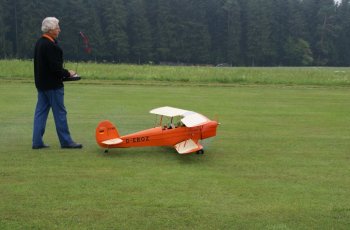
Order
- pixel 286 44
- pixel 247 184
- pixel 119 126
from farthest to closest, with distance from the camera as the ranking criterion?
1. pixel 286 44
2. pixel 119 126
3. pixel 247 184

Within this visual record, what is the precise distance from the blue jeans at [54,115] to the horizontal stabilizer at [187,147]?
79.7 inches

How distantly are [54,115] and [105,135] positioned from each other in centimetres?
109

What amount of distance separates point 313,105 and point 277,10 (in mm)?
89274

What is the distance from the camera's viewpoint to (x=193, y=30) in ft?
306

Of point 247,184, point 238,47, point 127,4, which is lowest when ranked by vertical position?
point 247,184

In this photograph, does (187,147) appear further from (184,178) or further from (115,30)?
(115,30)

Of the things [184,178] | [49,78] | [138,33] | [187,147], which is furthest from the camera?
[138,33]

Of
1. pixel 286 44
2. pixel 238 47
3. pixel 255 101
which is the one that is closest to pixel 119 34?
pixel 238 47

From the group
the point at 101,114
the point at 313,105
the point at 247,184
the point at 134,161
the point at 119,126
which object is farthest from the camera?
the point at 313,105

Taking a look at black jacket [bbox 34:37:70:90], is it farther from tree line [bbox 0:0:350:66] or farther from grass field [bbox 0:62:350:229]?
tree line [bbox 0:0:350:66]

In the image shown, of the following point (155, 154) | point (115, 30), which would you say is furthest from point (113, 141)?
point (115, 30)

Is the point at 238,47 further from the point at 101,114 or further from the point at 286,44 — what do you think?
the point at 101,114

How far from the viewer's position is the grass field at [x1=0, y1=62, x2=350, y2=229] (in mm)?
4879

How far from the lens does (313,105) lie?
52.3 ft
